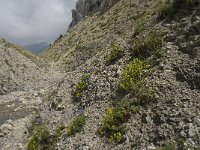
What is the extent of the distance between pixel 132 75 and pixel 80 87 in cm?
473

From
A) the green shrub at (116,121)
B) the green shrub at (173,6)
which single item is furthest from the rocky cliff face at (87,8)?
the green shrub at (116,121)

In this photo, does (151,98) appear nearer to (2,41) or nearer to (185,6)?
(185,6)

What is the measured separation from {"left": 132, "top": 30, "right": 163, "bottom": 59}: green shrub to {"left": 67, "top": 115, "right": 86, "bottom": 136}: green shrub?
16.3 feet

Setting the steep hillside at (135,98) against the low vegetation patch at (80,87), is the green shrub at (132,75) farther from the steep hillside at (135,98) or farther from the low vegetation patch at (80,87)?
the low vegetation patch at (80,87)

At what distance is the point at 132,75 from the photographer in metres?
21.0

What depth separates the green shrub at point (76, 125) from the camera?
20323mm

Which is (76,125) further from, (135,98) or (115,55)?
(115,55)

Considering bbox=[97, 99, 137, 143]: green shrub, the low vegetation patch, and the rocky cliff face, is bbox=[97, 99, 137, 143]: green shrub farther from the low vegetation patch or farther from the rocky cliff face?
the rocky cliff face

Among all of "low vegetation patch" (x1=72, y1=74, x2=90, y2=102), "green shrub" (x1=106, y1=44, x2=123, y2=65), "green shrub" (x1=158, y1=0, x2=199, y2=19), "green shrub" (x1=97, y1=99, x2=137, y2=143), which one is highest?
"green shrub" (x1=158, y1=0, x2=199, y2=19)

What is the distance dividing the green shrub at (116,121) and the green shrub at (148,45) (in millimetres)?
3843

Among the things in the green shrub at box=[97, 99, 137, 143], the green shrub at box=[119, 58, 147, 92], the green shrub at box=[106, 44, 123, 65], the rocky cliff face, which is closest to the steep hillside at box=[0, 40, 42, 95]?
the green shrub at box=[106, 44, 123, 65]

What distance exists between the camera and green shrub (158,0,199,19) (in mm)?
22447

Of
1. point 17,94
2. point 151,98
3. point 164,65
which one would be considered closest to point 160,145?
point 151,98

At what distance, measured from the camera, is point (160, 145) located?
54.2 feet
